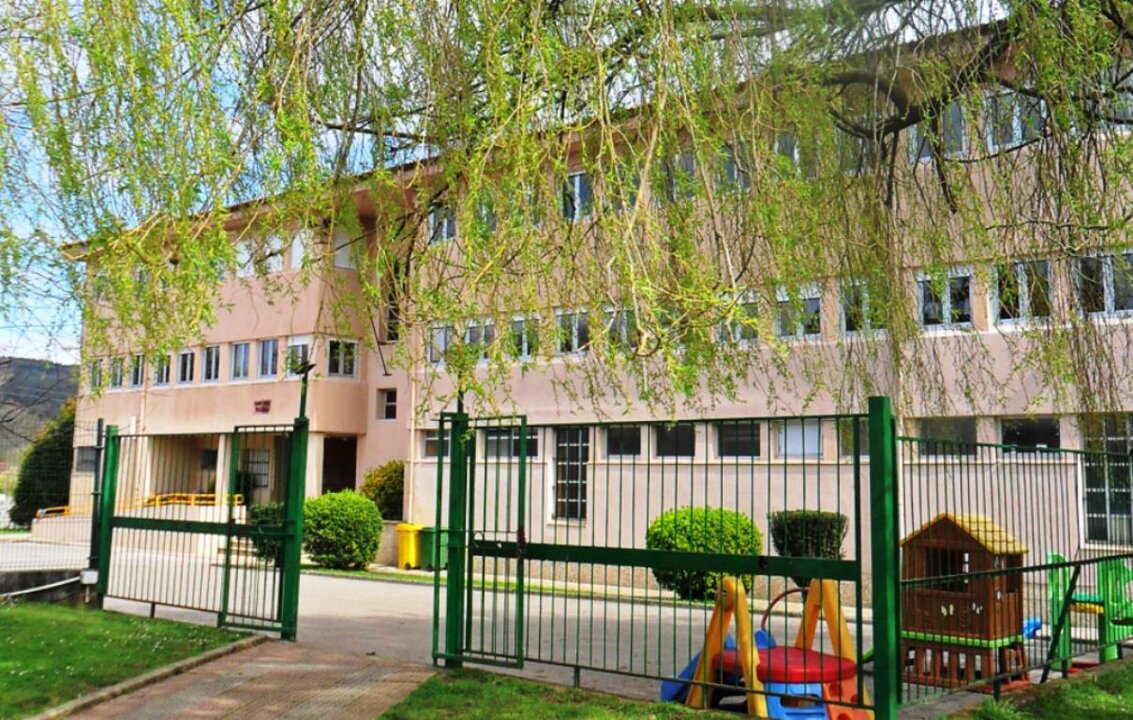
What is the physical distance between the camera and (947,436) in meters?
13.8

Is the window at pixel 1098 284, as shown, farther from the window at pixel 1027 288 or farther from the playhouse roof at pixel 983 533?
the playhouse roof at pixel 983 533

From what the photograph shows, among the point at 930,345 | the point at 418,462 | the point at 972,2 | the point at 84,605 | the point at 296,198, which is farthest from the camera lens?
the point at 418,462

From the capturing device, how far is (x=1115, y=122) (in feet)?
27.5

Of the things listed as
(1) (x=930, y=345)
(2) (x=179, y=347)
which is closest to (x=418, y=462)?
(1) (x=930, y=345)

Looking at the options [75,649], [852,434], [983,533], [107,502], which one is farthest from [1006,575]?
[107,502]

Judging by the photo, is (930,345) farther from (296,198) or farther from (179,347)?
(179,347)

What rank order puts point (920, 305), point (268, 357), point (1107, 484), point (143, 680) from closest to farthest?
Result: point (143, 680), point (1107, 484), point (920, 305), point (268, 357)

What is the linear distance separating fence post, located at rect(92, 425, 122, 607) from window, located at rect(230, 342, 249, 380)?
64.2 feet

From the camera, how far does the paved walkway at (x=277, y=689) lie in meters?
8.44

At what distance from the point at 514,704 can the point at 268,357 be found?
2605 centimetres

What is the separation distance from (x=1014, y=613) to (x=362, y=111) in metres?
6.61

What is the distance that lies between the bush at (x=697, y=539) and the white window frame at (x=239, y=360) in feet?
64.1

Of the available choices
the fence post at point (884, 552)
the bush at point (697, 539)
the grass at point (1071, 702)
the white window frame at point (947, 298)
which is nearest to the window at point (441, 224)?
the bush at point (697, 539)

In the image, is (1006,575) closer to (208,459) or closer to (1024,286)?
(1024,286)
